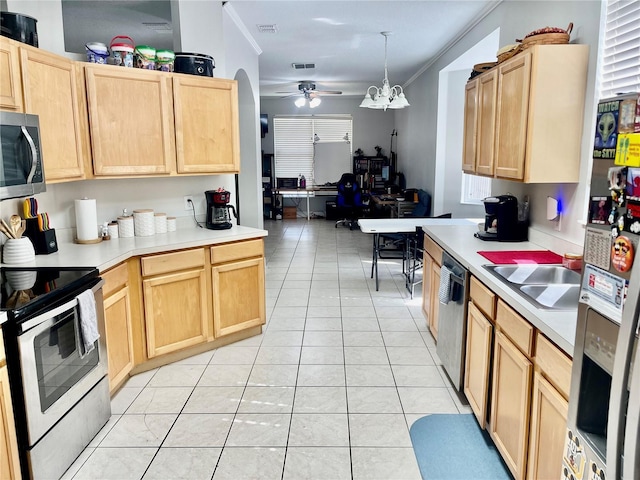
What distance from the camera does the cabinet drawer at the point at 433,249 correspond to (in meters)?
3.43

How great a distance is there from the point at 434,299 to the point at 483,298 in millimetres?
1190

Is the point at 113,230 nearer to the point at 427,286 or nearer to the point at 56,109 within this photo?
the point at 56,109

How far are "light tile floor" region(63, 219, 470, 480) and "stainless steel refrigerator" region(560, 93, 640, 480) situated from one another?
1.24 meters

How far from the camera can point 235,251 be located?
3607mm

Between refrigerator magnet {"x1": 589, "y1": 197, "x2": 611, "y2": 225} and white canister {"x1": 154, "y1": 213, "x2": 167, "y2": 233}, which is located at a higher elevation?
refrigerator magnet {"x1": 589, "y1": 197, "x2": 611, "y2": 225}

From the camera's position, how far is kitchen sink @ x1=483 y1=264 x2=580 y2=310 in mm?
2254

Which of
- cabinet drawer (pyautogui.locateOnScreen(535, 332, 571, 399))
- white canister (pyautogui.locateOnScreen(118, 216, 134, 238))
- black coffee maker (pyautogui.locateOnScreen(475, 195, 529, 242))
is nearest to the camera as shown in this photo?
cabinet drawer (pyautogui.locateOnScreen(535, 332, 571, 399))

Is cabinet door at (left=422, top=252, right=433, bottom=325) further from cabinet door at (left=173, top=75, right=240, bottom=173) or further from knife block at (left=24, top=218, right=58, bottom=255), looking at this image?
knife block at (left=24, top=218, right=58, bottom=255)

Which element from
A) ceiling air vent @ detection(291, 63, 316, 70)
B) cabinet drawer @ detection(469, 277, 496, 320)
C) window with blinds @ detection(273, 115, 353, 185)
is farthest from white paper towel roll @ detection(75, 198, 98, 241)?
window with blinds @ detection(273, 115, 353, 185)

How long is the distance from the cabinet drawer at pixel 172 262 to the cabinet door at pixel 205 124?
0.68 meters

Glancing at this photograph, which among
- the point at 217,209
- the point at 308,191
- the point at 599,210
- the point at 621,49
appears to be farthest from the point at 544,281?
the point at 308,191

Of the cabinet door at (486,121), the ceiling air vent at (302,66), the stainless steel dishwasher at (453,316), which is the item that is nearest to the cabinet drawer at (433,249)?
the stainless steel dishwasher at (453,316)

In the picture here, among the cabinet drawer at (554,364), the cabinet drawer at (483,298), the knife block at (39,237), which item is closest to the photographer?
the cabinet drawer at (554,364)

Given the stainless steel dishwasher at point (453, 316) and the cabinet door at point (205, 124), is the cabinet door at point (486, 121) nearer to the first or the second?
the stainless steel dishwasher at point (453, 316)
